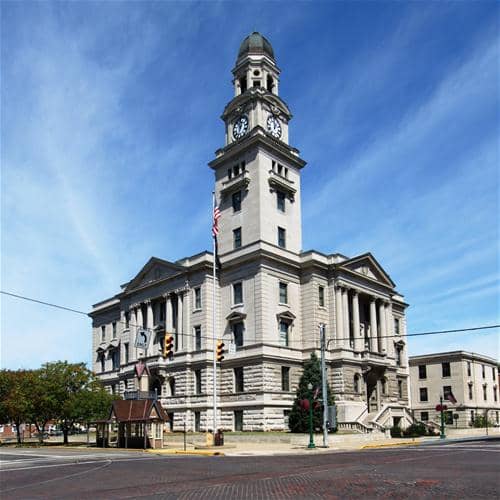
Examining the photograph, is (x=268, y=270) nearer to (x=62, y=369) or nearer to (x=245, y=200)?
(x=245, y=200)

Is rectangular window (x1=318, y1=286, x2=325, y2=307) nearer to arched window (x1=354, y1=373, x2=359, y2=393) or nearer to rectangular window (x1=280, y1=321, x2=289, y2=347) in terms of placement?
rectangular window (x1=280, y1=321, x2=289, y2=347)

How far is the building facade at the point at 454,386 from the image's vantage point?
81.1 metres

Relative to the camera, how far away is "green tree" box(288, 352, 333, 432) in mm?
51750

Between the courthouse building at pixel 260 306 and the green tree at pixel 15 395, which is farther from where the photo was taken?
the courthouse building at pixel 260 306

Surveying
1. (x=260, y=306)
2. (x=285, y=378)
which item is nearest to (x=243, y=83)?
(x=260, y=306)

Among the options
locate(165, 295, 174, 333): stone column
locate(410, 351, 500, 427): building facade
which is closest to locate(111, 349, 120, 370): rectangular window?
locate(165, 295, 174, 333): stone column

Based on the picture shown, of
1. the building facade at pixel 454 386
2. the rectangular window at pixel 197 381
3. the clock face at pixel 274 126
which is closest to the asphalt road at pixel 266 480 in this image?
the rectangular window at pixel 197 381

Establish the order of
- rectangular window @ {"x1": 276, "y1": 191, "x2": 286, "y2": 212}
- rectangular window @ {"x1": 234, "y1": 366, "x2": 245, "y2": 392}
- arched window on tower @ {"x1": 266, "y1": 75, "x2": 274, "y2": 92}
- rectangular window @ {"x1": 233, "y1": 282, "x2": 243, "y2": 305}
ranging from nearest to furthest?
rectangular window @ {"x1": 234, "y1": 366, "x2": 245, "y2": 392} → rectangular window @ {"x1": 233, "y1": 282, "x2": 243, "y2": 305} → rectangular window @ {"x1": 276, "y1": 191, "x2": 286, "y2": 212} → arched window on tower @ {"x1": 266, "y1": 75, "x2": 274, "y2": 92}

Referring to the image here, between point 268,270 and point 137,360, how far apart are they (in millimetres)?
18769

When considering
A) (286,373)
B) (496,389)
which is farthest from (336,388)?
(496,389)

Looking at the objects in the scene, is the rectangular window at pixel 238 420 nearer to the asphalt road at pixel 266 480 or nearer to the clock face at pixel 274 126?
the clock face at pixel 274 126

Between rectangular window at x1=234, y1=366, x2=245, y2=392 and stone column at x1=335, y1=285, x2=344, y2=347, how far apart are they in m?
9.79

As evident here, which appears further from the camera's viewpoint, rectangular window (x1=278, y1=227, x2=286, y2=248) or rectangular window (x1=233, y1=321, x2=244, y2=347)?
rectangular window (x1=278, y1=227, x2=286, y2=248)

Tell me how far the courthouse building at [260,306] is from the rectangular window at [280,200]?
158 mm
